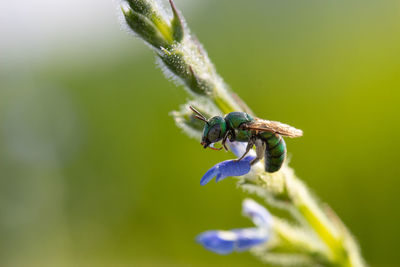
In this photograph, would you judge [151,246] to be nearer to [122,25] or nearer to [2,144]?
[2,144]

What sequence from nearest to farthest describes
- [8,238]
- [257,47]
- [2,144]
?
[8,238]
[2,144]
[257,47]

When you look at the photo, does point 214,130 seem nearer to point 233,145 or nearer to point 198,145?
point 233,145

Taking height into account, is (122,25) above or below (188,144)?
below

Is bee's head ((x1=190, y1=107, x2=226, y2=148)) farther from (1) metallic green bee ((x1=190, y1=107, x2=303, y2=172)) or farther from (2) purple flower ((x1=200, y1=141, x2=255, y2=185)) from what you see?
(2) purple flower ((x1=200, y1=141, x2=255, y2=185))

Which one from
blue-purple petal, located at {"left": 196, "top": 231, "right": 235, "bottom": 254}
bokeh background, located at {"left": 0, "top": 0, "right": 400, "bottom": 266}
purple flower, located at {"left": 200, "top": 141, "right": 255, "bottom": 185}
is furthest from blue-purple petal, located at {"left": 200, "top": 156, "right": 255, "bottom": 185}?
bokeh background, located at {"left": 0, "top": 0, "right": 400, "bottom": 266}

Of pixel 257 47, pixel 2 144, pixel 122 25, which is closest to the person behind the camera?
pixel 122 25

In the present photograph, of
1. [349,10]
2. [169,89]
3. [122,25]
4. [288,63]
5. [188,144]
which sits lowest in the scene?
[122,25]

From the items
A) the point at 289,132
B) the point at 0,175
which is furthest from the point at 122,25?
the point at 0,175

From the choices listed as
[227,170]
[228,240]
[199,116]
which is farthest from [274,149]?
[228,240]
